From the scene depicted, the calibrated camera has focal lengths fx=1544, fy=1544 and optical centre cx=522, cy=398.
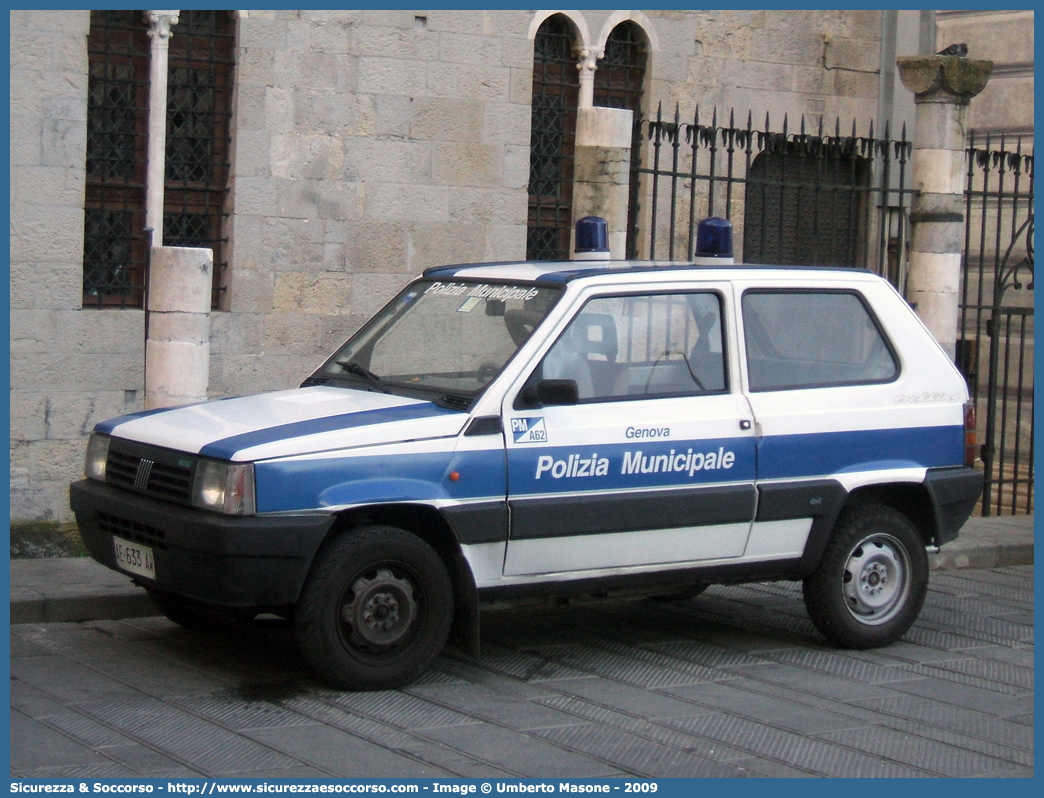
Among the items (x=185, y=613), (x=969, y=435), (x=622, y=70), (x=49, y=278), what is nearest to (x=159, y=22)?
(x=49, y=278)

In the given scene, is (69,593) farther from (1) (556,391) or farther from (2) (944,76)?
(2) (944,76)

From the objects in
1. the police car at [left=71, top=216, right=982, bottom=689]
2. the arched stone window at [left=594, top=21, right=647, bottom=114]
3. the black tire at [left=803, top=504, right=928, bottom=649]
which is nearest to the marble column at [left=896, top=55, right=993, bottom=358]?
the arched stone window at [left=594, top=21, right=647, bottom=114]

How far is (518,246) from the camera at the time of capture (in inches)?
508

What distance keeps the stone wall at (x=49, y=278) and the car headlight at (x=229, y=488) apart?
5.21 m

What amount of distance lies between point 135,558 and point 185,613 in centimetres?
87

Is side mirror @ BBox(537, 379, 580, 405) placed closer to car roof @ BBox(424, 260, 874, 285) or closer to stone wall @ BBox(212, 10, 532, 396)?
car roof @ BBox(424, 260, 874, 285)

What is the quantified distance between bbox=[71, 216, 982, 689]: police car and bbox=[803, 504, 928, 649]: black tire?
1cm

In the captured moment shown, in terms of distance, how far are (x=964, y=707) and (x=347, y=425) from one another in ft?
9.12

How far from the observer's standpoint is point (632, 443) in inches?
261

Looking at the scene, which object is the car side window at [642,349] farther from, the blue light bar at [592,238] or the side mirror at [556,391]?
the blue light bar at [592,238]

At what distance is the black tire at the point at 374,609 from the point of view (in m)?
6.09

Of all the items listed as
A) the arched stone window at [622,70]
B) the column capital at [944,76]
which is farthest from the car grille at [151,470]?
the arched stone window at [622,70]

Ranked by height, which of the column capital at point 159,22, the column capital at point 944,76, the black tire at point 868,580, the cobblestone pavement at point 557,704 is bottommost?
the cobblestone pavement at point 557,704

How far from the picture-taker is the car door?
6445 mm
